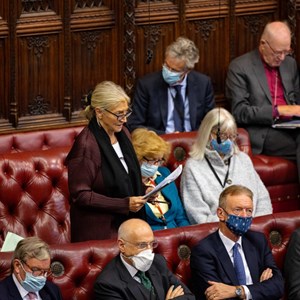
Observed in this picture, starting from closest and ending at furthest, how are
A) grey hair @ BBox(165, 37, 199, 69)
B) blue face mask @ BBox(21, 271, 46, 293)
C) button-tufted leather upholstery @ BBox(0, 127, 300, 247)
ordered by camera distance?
1. blue face mask @ BBox(21, 271, 46, 293)
2. button-tufted leather upholstery @ BBox(0, 127, 300, 247)
3. grey hair @ BBox(165, 37, 199, 69)

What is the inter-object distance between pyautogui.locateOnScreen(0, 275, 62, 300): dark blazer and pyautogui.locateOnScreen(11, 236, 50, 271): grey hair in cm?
13

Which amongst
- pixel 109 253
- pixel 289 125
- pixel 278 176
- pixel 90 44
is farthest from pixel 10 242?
pixel 289 125

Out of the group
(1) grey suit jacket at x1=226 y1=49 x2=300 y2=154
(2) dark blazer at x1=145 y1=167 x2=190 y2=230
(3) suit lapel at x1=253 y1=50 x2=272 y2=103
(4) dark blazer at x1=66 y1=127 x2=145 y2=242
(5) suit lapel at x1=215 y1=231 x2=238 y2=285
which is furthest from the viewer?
(3) suit lapel at x1=253 y1=50 x2=272 y2=103

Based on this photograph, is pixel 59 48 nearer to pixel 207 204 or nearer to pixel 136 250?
pixel 207 204

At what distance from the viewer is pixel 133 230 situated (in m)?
7.70

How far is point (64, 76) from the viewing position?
1025 cm

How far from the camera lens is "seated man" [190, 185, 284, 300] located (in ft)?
26.7

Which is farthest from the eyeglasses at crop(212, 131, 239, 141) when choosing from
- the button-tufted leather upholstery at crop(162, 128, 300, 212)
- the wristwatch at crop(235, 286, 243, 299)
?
the wristwatch at crop(235, 286, 243, 299)

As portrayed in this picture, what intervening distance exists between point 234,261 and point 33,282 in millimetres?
1348

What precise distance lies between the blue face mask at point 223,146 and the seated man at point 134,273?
1.56 meters

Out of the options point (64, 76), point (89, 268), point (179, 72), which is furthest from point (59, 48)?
point (89, 268)

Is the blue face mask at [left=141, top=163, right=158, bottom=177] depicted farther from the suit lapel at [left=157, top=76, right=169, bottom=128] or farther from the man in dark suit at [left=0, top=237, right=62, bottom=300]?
the man in dark suit at [left=0, top=237, right=62, bottom=300]

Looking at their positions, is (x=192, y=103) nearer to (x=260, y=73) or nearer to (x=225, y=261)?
(x=260, y=73)

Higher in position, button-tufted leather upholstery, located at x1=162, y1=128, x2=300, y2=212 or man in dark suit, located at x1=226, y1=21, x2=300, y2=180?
man in dark suit, located at x1=226, y1=21, x2=300, y2=180
